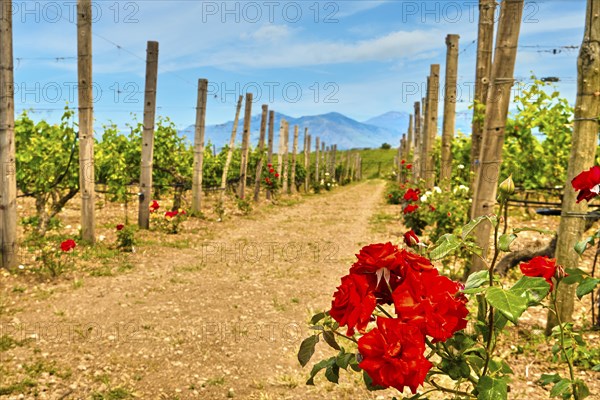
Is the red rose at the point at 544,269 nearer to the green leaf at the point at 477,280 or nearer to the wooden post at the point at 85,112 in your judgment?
the green leaf at the point at 477,280

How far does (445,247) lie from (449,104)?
25.3 ft

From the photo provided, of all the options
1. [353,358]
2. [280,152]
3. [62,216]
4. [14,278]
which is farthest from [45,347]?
[280,152]

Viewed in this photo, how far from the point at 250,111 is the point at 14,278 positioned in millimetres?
10075

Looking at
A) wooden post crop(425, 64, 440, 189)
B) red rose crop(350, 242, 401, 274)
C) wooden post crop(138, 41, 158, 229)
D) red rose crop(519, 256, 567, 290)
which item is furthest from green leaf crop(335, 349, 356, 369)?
wooden post crop(425, 64, 440, 189)

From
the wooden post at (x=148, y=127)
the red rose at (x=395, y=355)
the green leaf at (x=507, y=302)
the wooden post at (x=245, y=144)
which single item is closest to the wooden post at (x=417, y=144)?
the wooden post at (x=245, y=144)

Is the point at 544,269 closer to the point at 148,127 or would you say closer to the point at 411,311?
the point at 411,311

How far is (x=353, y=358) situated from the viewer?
1487 mm

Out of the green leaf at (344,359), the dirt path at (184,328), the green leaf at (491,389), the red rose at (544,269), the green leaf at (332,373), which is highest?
the red rose at (544,269)

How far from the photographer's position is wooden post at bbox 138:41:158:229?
30.3 ft

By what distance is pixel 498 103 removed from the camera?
15.3ft

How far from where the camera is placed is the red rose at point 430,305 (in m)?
1.19

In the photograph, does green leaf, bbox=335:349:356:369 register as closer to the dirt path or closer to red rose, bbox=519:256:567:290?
red rose, bbox=519:256:567:290

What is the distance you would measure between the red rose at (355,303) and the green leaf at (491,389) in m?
0.46

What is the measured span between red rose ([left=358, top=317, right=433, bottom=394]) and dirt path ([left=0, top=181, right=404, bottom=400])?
8.39ft
